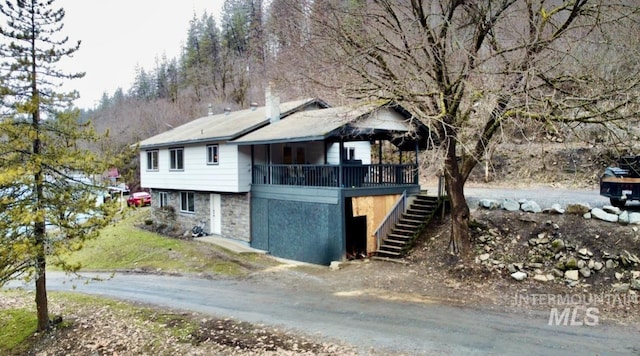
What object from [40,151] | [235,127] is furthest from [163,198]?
[40,151]

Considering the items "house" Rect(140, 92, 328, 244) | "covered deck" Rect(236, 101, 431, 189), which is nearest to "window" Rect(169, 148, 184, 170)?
"house" Rect(140, 92, 328, 244)

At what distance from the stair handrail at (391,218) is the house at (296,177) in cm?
16

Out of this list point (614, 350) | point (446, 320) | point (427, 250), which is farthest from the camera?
point (427, 250)

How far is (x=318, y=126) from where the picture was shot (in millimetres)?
15180

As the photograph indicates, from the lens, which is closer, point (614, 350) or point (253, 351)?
point (614, 350)

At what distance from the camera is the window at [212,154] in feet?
63.8

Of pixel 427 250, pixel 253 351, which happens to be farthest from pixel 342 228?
pixel 253 351

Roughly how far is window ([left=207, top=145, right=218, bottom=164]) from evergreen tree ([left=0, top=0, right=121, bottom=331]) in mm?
9565

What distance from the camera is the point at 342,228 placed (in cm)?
1439

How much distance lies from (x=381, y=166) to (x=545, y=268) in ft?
22.5

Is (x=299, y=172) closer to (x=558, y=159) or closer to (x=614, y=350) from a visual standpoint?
(x=614, y=350)

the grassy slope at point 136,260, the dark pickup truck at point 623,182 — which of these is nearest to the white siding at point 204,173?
the grassy slope at point 136,260

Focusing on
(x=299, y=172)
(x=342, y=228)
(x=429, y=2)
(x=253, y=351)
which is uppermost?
(x=429, y=2)

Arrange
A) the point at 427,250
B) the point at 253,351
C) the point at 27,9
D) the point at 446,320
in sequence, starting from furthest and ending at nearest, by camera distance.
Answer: the point at 427,250, the point at 27,9, the point at 446,320, the point at 253,351
